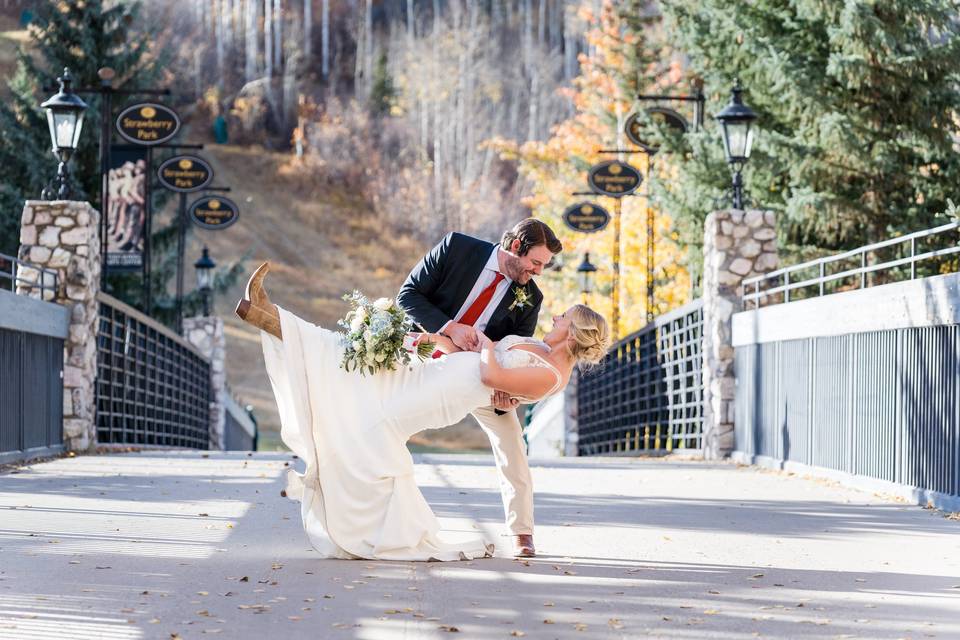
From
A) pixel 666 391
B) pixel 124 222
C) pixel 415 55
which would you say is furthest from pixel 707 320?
pixel 415 55

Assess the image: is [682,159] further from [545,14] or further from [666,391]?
[545,14]

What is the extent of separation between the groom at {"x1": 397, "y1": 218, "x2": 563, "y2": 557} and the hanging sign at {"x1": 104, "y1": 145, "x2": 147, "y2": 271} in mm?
16812

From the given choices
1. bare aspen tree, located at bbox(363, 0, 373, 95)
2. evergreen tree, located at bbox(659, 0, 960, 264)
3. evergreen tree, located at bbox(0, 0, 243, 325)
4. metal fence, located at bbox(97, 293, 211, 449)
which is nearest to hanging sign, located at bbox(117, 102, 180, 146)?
metal fence, located at bbox(97, 293, 211, 449)

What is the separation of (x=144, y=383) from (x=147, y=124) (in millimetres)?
4589

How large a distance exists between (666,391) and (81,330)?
370 inches

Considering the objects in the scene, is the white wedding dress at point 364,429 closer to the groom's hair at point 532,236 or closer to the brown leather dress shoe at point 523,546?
the brown leather dress shoe at point 523,546

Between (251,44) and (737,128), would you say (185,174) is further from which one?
(251,44)

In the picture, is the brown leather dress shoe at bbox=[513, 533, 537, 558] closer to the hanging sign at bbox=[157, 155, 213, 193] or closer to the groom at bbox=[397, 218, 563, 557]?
the groom at bbox=[397, 218, 563, 557]

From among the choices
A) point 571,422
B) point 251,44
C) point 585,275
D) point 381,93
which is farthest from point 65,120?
point 251,44

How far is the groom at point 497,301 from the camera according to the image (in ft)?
27.1

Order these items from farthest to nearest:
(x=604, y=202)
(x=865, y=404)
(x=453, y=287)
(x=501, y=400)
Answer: (x=604, y=202) < (x=865, y=404) < (x=453, y=287) < (x=501, y=400)

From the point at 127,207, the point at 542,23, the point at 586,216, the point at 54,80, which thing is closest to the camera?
the point at 127,207

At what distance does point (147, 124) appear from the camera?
22734mm

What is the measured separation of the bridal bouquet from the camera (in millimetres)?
7859
